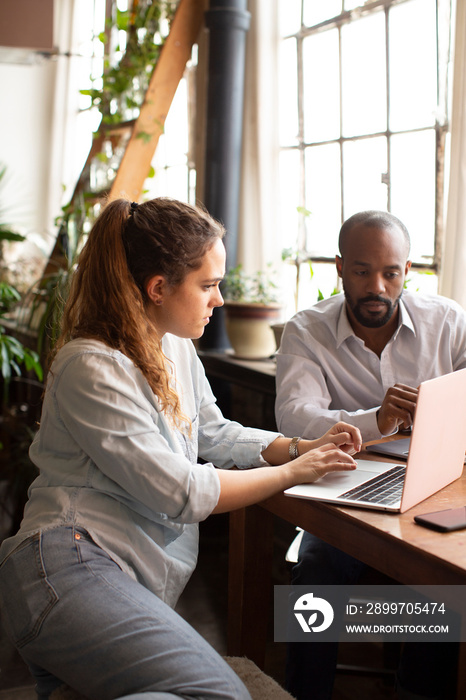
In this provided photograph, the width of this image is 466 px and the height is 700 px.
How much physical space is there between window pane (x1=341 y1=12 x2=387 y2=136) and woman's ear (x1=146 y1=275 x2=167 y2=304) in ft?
5.93

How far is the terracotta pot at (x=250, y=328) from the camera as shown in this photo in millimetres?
3123

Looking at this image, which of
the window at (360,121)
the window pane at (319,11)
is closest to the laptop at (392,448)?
the window at (360,121)

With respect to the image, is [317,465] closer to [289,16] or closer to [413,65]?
[413,65]

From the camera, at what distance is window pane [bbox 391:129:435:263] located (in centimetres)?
272

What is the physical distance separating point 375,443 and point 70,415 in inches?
31.3

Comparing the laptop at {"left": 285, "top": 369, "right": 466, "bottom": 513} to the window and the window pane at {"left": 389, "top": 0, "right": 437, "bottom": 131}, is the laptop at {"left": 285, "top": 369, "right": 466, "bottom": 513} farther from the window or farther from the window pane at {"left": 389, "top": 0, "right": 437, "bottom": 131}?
the window pane at {"left": 389, "top": 0, "right": 437, "bottom": 131}

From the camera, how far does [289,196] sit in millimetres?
3482

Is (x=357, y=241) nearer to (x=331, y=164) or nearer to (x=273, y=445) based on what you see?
(x=273, y=445)


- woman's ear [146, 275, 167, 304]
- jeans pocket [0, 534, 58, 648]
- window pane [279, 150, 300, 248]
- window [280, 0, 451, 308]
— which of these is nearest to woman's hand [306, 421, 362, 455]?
woman's ear [146, 275, 167, 304]

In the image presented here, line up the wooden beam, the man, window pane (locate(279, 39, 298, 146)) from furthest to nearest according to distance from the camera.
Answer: the wooden beam < window pane (locate(279, 39, 298, 146)) < the man

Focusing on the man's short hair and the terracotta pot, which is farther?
the terracotta pot

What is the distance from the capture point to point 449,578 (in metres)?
1.09

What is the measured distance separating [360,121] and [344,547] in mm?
2224

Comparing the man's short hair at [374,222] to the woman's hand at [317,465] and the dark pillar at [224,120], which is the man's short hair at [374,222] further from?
the dark pillar at [224,120]
